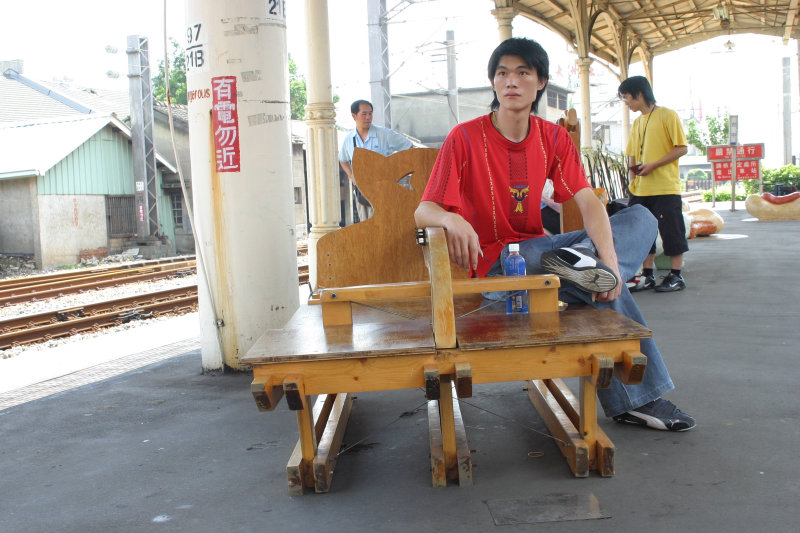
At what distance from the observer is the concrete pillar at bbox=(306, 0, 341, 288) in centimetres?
755

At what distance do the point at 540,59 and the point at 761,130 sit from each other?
106 meters

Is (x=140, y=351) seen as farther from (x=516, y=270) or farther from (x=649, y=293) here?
(x=649, y=293)

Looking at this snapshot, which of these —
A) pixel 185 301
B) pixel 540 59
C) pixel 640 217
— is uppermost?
pixel 540 59

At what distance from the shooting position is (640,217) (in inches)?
129

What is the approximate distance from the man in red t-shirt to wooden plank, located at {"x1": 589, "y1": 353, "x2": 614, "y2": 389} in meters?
0.63

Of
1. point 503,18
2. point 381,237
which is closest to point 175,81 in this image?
point 503,18

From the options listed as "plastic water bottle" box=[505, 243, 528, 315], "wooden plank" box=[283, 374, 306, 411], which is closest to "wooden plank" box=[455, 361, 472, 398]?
"wooden plank" box=[283, 374, 306, 411]

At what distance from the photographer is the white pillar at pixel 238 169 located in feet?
15.3

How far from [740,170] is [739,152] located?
0.53 metres

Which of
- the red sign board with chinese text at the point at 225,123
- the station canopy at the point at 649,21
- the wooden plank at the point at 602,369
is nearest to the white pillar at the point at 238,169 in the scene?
the red sign board with chinese text at the point at 225,123

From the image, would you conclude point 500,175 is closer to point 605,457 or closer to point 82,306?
point 605,457

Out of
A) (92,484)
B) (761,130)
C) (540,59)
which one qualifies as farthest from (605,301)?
(761,130)

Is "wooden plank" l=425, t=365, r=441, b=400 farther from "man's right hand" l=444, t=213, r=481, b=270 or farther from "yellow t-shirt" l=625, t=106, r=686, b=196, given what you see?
"yellow t-shirt" l=625, t=106, r=686, b=196

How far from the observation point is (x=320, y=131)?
796cm
